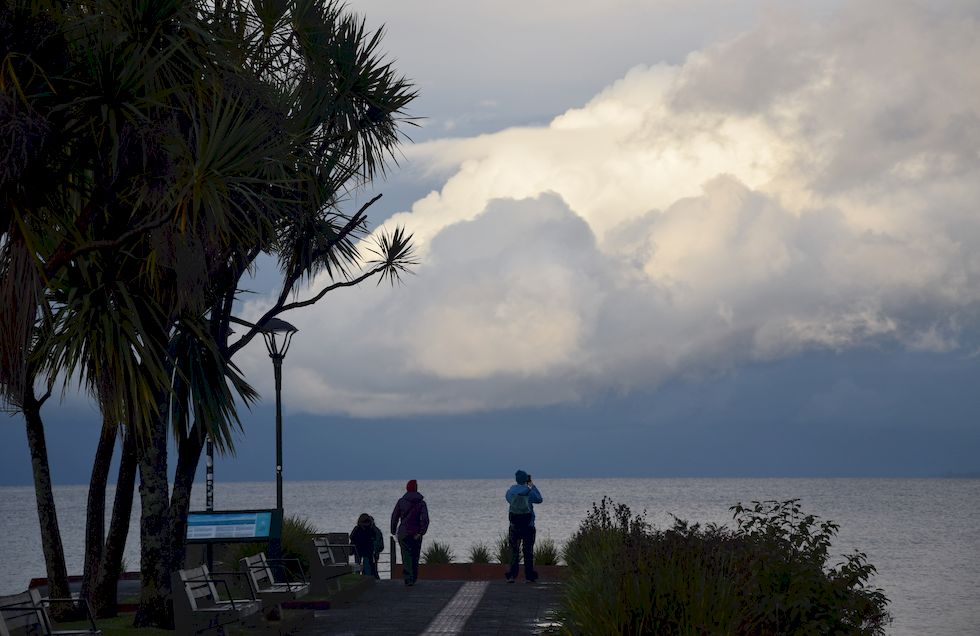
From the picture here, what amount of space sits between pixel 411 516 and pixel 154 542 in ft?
24.5

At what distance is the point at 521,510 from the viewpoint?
2070 cm

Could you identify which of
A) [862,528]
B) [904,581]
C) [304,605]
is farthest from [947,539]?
[304,605]

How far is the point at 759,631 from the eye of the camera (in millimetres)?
11680

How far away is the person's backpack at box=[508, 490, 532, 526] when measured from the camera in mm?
20734

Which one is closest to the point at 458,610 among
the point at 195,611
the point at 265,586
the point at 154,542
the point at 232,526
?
the point at 265,586

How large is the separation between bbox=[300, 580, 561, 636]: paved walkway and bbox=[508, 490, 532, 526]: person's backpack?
3.56 feet

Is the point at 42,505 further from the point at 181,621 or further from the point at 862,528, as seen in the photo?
the point at 862,528

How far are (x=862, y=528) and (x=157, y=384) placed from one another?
83063mm

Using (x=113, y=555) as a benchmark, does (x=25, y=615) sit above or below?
below

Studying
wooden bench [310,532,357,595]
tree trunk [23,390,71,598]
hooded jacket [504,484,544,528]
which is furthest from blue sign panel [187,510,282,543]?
hooded jacket [504,484,544,528]

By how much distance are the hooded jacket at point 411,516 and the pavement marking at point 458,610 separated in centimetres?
127

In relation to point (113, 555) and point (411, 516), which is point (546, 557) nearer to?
point (411, 516)

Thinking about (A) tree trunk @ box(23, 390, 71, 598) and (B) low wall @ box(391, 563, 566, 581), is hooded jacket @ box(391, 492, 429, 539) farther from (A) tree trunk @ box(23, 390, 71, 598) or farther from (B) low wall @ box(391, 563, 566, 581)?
(A) tree trunk @ box(23, 390, 71, 598)

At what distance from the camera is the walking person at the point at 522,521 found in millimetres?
20812
